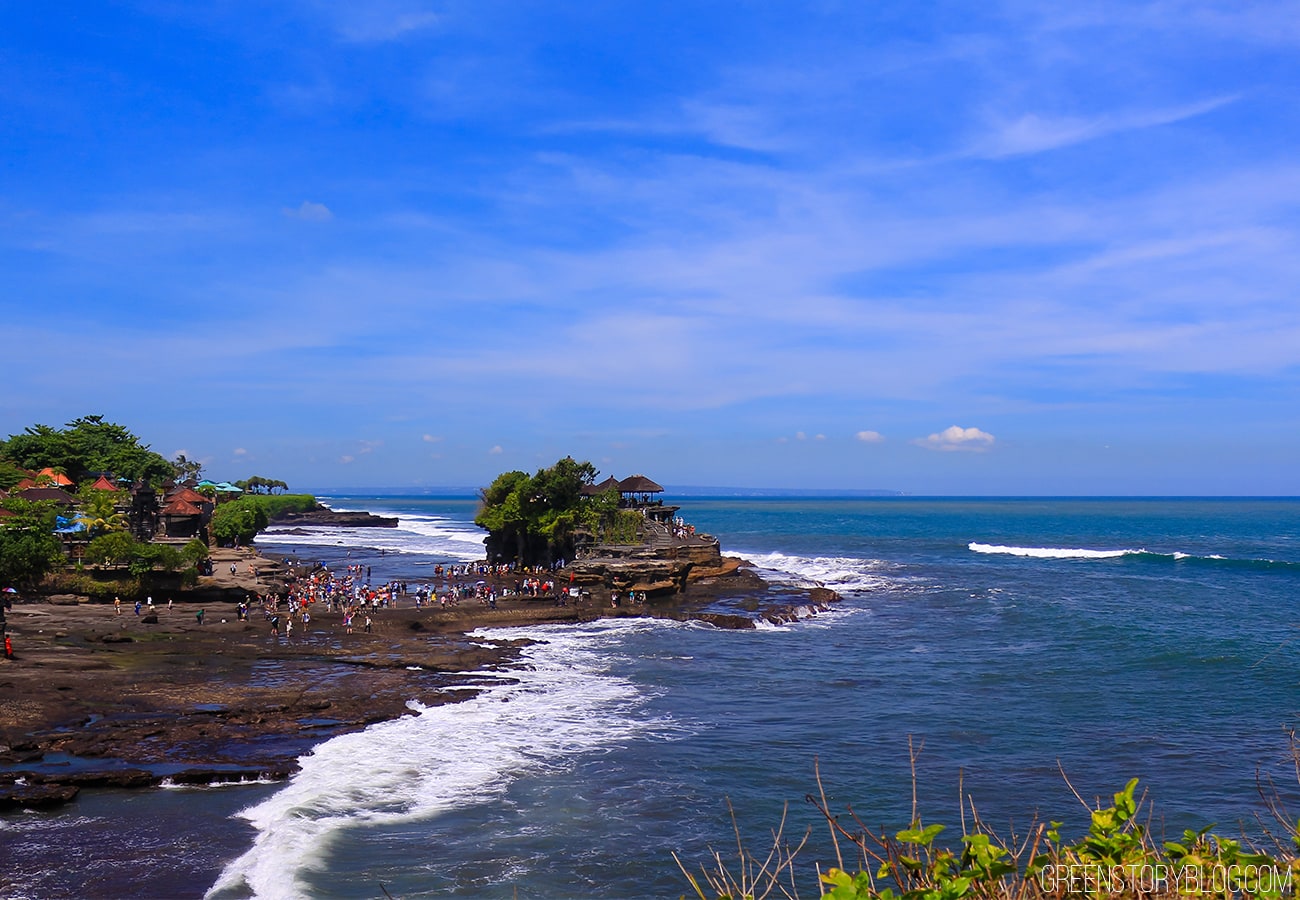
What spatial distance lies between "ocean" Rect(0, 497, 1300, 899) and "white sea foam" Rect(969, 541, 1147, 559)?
30.6 meters

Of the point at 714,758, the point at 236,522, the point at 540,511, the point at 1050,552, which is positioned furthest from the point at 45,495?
the point at 1050,552

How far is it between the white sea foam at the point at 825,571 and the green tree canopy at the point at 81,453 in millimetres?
52662

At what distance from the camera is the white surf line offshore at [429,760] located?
15312mm

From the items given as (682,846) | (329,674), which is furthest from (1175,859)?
(329,674)

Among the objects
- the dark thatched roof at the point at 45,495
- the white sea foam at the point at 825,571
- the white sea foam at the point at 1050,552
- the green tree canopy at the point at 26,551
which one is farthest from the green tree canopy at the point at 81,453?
the white sea foam at the point at 1050,552

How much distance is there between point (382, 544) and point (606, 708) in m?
73.6

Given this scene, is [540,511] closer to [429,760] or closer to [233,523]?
[233,523]

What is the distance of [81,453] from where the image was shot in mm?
76688

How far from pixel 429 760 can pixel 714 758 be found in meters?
7.00

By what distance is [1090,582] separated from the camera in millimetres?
55406

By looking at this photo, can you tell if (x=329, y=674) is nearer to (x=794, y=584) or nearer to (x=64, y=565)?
(x=64, y=565)

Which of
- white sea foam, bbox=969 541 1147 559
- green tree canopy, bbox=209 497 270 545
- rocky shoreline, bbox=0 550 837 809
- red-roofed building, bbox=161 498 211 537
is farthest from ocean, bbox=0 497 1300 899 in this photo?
green tree canopy, bbox=209 497 270 545

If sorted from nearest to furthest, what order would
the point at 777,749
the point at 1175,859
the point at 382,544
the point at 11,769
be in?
1. the point at 1175,859
2. the point at 11,769
3. the point at 777,749
4. the point at 382,544

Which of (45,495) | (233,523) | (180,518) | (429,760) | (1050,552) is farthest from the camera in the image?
(1050,552)
